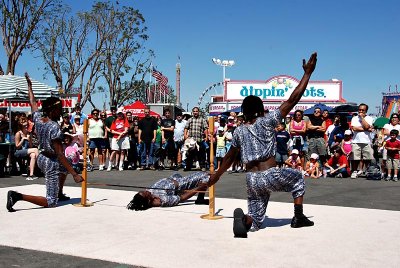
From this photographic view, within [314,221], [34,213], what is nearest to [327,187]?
[314,221]

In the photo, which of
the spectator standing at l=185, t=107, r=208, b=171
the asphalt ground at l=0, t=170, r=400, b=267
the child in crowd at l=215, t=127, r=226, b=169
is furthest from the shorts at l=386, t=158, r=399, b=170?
the spectator standing at l=185, t=107, r=208, b=171

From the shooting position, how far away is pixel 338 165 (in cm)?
1335

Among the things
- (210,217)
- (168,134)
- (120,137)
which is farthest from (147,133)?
(210,217)

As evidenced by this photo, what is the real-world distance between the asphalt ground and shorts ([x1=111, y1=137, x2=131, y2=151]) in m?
0.78

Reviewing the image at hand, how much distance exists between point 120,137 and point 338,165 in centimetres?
650

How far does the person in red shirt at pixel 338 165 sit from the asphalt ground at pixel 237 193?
0.55 m

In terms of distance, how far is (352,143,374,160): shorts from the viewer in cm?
1273

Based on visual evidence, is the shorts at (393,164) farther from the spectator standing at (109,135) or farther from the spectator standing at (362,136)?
the spectator standing at (109,135)

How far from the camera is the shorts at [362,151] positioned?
12.7m

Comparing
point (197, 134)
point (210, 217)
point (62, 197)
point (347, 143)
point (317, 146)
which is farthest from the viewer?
point (197, 134)

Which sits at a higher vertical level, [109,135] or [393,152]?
[109,135]

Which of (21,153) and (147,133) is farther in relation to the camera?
(147,133)

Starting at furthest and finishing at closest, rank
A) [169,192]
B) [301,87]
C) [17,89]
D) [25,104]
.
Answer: [25,104] < [17,89] < [169,192] < [301,87]

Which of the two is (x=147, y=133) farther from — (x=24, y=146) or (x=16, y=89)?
(x=16, y=89)
